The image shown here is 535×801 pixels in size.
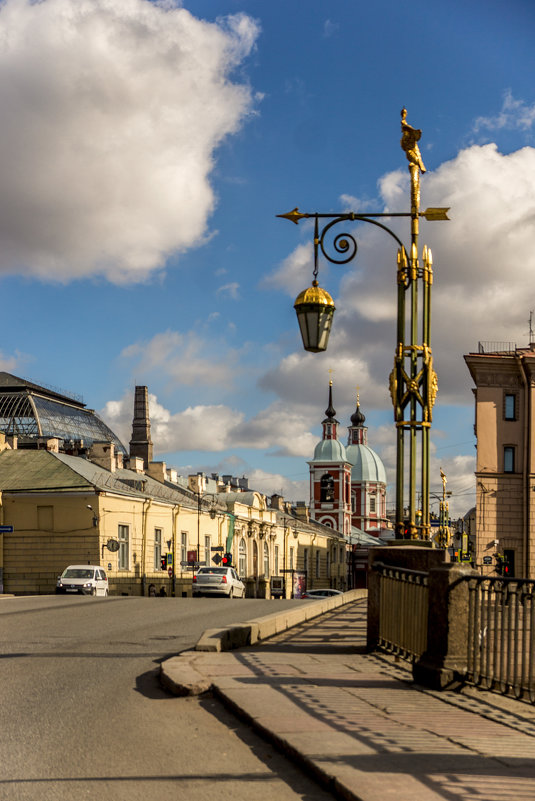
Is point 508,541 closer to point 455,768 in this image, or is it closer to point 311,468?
point 455,768

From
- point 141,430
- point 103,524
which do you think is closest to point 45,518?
point 103,524

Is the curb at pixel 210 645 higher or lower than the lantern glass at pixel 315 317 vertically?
lower

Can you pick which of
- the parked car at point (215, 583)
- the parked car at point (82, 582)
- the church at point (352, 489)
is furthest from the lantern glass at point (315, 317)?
the church at point (352, 489)

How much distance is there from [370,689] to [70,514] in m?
42.7

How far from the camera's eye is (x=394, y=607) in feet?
36.7

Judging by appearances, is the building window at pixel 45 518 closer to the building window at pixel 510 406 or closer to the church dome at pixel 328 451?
the building window at pixel 510 406

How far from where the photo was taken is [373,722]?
7121 mm

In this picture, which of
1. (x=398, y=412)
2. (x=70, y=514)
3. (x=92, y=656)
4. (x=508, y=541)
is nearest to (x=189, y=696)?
(x=92, y=656)

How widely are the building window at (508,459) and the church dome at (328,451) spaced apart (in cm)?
8104

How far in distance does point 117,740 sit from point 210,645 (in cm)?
439

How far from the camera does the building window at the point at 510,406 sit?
2165 inches

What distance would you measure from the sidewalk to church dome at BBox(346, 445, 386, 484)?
5471 inches

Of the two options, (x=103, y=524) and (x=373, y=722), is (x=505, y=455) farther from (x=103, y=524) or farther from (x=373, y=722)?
(x=373, y=722)

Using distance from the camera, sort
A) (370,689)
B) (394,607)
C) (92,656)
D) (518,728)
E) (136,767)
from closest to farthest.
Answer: (136,767), (518,728), (370,689), (394,607), (92,656)
